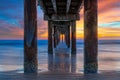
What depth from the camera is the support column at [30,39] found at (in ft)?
44.4

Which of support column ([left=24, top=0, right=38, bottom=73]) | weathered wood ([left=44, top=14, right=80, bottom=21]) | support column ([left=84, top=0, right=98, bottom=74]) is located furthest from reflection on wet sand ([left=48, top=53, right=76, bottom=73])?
weathered wood ([left=44, top=14, right=80, bottom=21])

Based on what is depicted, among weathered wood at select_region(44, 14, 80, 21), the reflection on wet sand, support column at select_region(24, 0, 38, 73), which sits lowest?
the reflection on wet sand

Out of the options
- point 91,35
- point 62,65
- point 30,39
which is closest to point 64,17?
point 62,65

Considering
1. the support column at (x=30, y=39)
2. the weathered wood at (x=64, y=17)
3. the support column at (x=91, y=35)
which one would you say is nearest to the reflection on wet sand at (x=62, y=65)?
the support column at (x=91, y=35)

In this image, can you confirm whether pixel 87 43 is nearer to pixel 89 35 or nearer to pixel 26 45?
pixel 89 35

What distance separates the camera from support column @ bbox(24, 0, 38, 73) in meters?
13.5

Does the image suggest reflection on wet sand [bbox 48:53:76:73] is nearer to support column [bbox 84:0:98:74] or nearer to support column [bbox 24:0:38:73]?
support column [bbox 84:0:98:74]

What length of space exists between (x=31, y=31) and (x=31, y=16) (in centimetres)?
59

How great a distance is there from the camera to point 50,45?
30875 millimetres

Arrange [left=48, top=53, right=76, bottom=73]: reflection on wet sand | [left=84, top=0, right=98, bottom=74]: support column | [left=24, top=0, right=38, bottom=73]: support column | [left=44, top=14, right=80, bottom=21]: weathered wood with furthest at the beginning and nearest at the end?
[left=44, top=14, right=80, bottom=21]: weathered wood → [left=48, top=53, right=76, bottom=73]: reflection on wet sand → [left=24, top=0, right=38, bottom=73]: support column → [left=84, top=0, right=98, bottom=74]: support column

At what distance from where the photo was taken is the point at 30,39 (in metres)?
13.6

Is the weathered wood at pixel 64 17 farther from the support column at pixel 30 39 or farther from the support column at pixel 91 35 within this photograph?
the support column at pixel 91 35

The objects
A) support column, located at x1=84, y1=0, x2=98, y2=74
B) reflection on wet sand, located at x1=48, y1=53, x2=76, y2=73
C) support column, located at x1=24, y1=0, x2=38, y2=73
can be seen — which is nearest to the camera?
support column, located at x1=84, y1=0, x2=98, y2=74

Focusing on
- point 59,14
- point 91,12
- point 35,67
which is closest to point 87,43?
point 91,12
